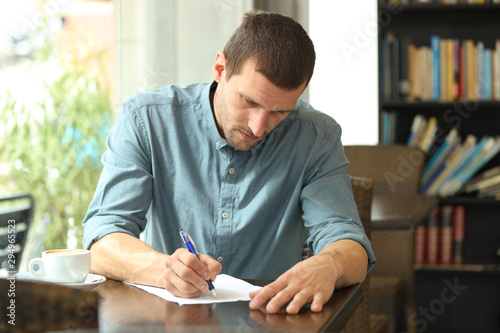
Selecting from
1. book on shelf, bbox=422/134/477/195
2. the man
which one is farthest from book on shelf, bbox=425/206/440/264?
the man

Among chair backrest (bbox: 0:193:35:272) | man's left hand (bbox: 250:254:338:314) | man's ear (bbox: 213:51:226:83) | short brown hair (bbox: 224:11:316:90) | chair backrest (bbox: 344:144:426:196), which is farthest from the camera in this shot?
chair backrest (bbox: 344:144:426:196)

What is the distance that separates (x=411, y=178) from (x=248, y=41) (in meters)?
1.70

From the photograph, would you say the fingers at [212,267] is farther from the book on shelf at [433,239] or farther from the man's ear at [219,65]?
the book on shelf at [433,239]

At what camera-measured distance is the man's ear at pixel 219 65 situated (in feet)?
4.81

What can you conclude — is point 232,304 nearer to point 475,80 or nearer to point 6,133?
point 6,133

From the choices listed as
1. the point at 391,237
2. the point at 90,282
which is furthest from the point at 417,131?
the point at 90,282

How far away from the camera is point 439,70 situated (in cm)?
348

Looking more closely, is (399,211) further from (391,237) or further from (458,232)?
(458,232)

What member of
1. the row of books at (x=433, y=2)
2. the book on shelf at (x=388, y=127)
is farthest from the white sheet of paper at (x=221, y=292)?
the row of books at (x=433, y=2)

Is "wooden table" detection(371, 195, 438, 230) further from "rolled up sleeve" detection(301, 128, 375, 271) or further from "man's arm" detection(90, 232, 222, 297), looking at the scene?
"man's arm" detection(90, 232, 222, 297)

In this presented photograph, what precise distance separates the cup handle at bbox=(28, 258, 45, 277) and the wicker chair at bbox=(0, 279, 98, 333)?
0.66 meters

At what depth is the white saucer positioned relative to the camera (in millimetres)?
1157

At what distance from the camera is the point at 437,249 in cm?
354

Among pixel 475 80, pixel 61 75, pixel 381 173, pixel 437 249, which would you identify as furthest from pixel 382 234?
pixel 61 75
